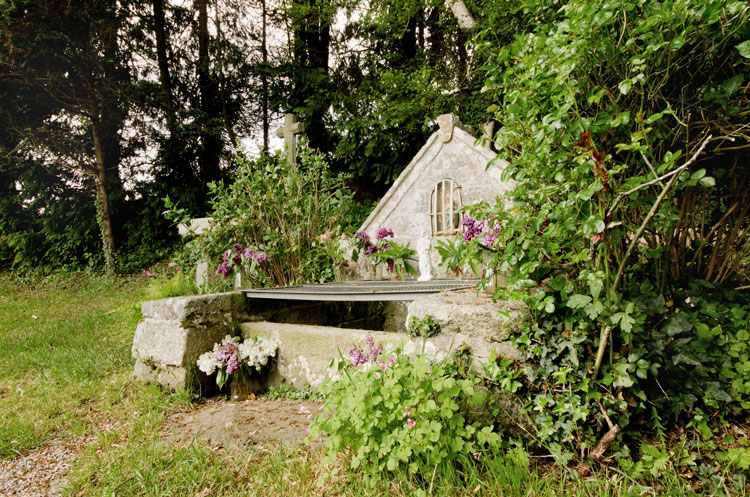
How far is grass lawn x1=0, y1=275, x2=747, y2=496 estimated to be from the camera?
160 cm

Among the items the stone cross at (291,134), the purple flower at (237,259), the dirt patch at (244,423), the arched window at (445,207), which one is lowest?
the dirt patch at (244,423)

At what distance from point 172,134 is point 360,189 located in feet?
15.9

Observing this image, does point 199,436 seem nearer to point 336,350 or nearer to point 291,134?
point 336,350

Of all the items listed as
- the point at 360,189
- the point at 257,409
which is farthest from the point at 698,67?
the point at 360,189

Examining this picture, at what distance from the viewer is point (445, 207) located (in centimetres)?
422

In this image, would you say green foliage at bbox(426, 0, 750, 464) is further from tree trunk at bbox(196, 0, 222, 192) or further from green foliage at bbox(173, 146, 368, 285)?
tree trunk at bbox(196, 0, 222, 192)

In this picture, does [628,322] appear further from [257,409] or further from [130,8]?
[130,8]

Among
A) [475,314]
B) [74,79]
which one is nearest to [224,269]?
[475,314]

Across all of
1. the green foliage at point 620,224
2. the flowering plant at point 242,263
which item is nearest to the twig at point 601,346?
the green foliage at point 620,224

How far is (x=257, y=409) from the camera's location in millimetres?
2701

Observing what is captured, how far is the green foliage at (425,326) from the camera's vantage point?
2078 mm

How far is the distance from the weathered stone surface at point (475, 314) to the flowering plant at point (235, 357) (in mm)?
1390

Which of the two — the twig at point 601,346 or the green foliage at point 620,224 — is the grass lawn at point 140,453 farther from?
the twig at point 601,346

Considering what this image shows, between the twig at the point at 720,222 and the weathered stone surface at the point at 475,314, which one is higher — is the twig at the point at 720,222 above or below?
above
